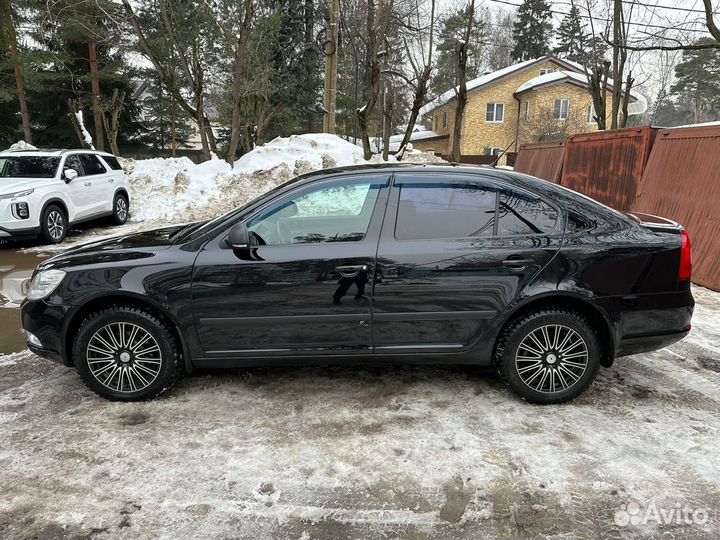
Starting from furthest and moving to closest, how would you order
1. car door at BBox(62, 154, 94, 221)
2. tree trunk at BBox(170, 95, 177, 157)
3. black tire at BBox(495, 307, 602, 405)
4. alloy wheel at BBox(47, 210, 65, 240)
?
1. tree trunk at BBox(170, 95, 177, 157)
2. car door at BBox(62, 154, 94, 221)
3. alloy wheel at BBox(47, 210, 65, 240)
4. black tire at BBox(495, 307, 602, 405)

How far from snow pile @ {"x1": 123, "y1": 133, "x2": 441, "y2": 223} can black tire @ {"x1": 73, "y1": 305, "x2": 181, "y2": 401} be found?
8709 millimetres

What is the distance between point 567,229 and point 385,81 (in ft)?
63.0

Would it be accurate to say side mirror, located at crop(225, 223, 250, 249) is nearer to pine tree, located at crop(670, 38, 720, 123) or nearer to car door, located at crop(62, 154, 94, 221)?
car door, located at crop(62, 154, 94, 221)

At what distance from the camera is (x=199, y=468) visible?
9.45 feet

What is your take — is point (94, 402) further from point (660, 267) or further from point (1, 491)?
point (660, 267)

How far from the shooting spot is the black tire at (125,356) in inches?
138

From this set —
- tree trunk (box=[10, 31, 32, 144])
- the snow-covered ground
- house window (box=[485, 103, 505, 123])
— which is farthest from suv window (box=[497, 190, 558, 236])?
house window (box=[485, 103, 505, 123])

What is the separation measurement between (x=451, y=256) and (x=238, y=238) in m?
1.43

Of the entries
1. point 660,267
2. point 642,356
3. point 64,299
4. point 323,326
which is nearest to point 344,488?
point 323,326

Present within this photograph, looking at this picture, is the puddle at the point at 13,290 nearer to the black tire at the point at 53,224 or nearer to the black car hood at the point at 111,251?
the black tire at the point at 53,224

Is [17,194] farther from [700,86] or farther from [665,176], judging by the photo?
[700,86]

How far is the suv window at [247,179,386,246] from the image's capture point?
11.7 ft

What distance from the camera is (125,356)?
3.57m

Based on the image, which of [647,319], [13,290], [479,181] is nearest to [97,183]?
[13,290]
